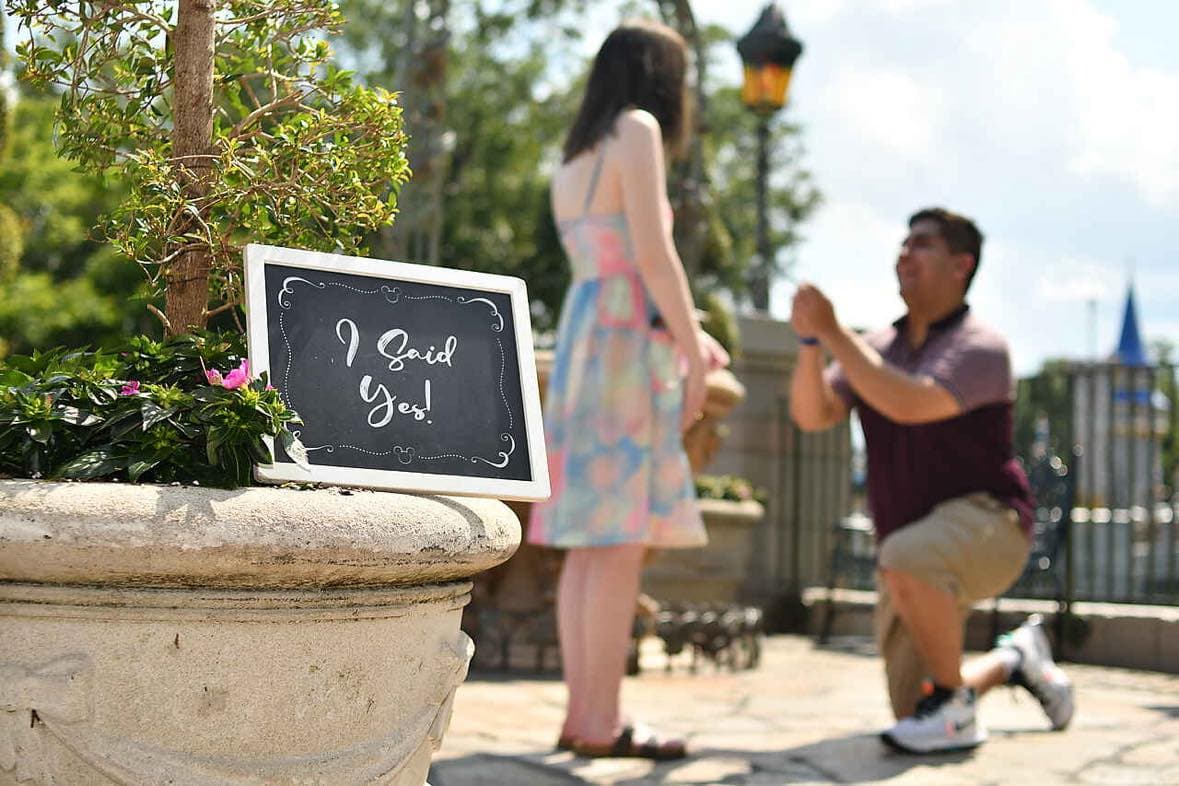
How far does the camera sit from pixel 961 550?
3.59 meters

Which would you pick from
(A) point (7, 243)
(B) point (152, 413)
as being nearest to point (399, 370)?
(B) point (152, 413)

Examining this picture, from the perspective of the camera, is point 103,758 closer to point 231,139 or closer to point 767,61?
point 231,139

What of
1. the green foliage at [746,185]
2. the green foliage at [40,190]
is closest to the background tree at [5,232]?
the green foliage at [40,190]

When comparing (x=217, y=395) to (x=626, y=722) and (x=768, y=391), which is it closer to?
(x=626, y=722)

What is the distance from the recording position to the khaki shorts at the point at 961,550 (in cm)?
359

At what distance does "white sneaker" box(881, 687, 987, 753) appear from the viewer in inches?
140

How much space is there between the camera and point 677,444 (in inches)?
140

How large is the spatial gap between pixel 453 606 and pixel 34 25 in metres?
1.17

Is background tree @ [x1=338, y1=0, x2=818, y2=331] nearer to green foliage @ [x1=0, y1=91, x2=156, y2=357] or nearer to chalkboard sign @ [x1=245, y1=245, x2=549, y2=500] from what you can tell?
green foliage @ [x1=0, y1=91, x2=156, y2=357]

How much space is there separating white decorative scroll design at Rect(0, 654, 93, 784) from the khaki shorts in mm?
2532

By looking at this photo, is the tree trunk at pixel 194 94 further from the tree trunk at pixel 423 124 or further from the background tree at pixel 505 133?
the background tree at pixel 505 133

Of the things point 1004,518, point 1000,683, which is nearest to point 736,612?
point 1000,683

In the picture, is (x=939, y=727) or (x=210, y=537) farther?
(x=939, y=727)

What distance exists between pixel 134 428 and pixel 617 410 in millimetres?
1888
